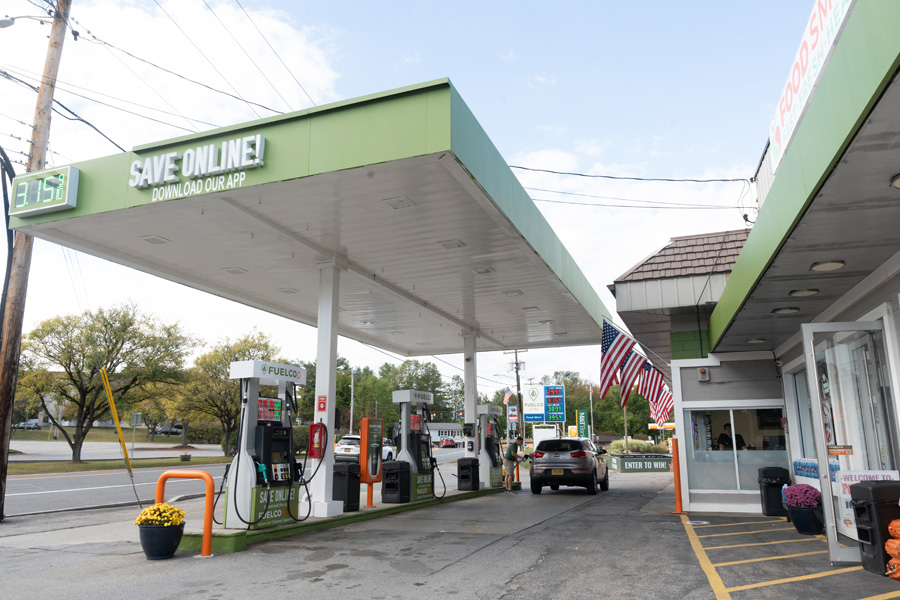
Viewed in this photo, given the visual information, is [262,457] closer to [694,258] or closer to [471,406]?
[694,258]

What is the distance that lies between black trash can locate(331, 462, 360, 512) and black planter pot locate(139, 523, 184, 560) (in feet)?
14.4

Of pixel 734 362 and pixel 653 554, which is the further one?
pixel 734 362

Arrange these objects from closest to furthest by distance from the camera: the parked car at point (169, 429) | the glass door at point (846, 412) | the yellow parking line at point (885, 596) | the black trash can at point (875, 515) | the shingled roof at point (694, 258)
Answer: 1. the yellow parking line at point (885, 596)
2. the black trash can at point (875, 515)
3. the glass door at point (846, 412)
4. the shingled roof at point (694, 258)
5. the parked car at point (169, 429)

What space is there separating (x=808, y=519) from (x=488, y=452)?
10677 millimetres

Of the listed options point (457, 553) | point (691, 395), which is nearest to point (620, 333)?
point (691, 395)

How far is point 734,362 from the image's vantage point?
1335 centimetres

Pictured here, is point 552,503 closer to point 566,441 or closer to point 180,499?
point 566,441

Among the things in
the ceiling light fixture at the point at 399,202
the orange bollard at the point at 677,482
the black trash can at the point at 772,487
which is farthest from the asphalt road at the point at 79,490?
the black trash can at the point at 772,487

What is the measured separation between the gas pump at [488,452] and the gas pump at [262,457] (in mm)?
9648

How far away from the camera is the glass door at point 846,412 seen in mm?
7229

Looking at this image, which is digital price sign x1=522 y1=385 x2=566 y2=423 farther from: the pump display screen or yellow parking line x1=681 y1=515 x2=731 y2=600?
the pump display screen

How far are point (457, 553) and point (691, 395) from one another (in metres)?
7.57

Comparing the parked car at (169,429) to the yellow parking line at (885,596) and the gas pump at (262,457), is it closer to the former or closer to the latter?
the gas pump at (262,457)

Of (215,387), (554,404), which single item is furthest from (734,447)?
(215,387)
